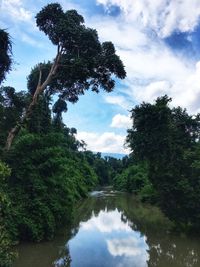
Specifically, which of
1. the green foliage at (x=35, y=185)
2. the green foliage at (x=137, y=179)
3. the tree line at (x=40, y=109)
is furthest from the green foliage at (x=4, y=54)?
the green foliage at (x=137, y=179)

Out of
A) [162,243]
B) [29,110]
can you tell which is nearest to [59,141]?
[29,110]

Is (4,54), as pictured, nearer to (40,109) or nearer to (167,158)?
(40,109)

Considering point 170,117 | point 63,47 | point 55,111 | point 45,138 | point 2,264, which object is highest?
point 55,111

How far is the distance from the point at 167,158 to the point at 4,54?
12.3 metres

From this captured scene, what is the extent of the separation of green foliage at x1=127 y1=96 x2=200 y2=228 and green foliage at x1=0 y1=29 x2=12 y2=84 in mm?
10209

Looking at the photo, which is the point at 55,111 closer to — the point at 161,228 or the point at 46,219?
the point at 161,228

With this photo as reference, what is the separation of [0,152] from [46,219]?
4.61 metres

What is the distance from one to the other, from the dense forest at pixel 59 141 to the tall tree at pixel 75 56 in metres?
0.05

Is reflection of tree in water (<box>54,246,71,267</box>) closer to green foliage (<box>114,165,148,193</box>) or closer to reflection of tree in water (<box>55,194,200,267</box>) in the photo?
reflection of tree in water (<box>55,194,200,267</box>)

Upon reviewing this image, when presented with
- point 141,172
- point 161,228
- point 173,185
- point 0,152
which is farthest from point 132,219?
point 141,172

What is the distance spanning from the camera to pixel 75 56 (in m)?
18.5

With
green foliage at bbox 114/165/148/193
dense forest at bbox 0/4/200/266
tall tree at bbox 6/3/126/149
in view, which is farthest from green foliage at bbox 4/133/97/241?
green foliage at bbox 114/165/148/193

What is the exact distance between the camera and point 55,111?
53.3 meters

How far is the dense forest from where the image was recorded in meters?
18.1
